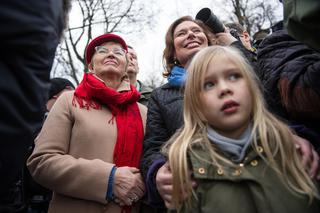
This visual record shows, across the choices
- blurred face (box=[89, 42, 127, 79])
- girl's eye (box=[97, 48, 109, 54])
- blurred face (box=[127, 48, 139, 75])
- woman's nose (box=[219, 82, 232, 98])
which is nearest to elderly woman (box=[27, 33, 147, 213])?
blurred face (box=[89, 42, 127, 79])

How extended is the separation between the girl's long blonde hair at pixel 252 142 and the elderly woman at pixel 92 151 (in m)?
0.61

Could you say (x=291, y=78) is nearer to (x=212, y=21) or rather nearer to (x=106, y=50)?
(x=212, y=21)

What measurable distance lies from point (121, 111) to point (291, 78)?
1.30 m

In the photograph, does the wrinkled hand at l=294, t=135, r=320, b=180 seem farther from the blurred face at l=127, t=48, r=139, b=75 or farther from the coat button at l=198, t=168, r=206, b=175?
the blurred face at l=127, t=48, r=139, b=75

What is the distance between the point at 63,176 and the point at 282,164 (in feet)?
4.29

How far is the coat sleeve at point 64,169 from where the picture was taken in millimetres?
2041

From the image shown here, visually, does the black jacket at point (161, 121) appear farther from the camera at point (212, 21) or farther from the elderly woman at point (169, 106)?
the camera at point (212, 21)

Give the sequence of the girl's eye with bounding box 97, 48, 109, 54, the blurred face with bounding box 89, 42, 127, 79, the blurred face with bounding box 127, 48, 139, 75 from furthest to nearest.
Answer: the blurred face with bounding box 127, 48, 139, 75
the girl's eye with bounding box 97, 48, 109, 54
the blurred face with bounding box 89, 42, 127, 79

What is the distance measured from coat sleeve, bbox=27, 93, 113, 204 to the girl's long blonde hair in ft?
2.06

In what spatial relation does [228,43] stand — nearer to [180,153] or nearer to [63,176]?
[180,153]

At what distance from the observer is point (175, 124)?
1979 millimetres

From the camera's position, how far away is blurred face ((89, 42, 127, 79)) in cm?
263

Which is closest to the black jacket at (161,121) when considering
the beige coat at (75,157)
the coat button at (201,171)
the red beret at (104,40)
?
the beige coat at (75,157)

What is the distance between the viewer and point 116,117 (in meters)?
2.32
